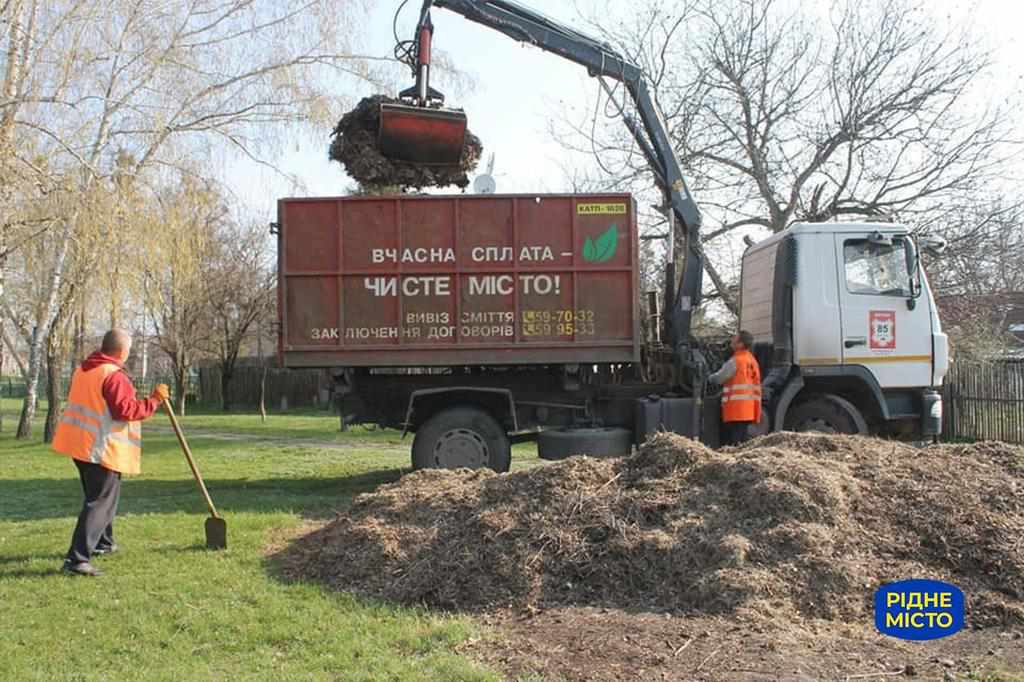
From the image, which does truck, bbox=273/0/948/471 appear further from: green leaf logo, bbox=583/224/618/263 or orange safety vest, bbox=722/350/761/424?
orange safety vest, bbox=722/350/761/424

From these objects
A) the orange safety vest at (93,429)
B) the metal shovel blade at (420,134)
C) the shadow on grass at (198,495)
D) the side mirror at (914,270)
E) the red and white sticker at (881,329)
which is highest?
the metal shovel blade at (420,134)

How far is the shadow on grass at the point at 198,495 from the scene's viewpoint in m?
8.44

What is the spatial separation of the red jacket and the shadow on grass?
2037 millimetres

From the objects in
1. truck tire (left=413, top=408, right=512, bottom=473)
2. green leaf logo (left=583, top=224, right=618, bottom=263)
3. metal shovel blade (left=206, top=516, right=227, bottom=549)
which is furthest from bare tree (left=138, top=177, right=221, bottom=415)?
metal shovel blade (left=206, top=516, right=227, bottom=549)

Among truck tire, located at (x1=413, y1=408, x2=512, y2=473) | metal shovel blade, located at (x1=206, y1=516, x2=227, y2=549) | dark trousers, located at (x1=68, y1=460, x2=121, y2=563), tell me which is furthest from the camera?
truck tire, located at (x1=413, y1=408, x2=512, y2=473)

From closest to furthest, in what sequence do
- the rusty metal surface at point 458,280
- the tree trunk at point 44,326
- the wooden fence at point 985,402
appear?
the rusty metal surface at point 458,280, the wooden fence at point 985,402, the tree trunk at point 44,326

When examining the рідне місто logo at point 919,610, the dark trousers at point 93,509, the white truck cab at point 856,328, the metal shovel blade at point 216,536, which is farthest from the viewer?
the white truck cab at point 856,328

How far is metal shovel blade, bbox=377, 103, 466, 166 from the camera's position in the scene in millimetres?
9242

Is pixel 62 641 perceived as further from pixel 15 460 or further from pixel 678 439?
pixel 15 460

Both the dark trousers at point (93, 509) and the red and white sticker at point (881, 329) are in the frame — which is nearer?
the dark trousers at point (93, 509)

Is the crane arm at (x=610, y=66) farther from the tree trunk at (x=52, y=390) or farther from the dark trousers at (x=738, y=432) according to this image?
the tree trunk at (x=52, y=390)

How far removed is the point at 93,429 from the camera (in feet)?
19.4

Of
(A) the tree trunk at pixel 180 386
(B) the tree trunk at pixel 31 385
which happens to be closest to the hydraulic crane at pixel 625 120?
(B) the tree trunk at pixel 31 385

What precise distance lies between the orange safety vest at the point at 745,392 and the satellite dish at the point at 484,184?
311cm
